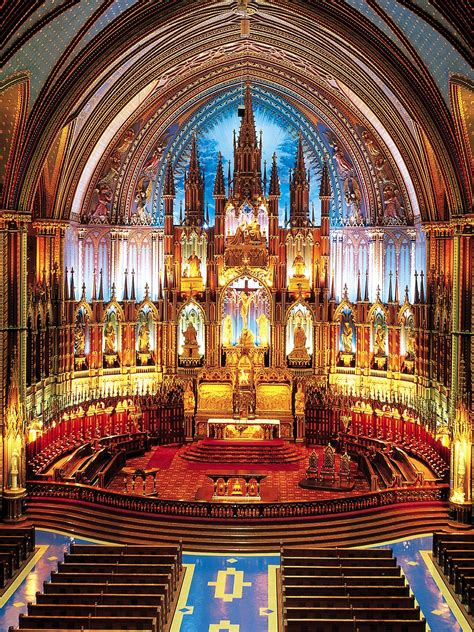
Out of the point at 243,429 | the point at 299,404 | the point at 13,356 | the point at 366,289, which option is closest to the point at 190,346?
the point at 243,429

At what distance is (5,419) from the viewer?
26.6 m

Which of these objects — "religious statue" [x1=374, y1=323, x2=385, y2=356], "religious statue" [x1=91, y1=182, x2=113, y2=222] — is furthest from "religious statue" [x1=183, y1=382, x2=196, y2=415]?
"religious statue" [x1=91, y1=182, x2=113, y2=222]

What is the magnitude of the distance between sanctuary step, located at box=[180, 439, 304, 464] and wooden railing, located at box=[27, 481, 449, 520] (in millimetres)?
7310

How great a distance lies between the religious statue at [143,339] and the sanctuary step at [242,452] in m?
5.23

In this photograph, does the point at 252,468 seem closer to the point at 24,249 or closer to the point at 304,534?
the point at 304,534

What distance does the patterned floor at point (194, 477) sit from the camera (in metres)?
29.0

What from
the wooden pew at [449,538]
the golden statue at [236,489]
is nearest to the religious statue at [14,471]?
the golden statue at [236,489]

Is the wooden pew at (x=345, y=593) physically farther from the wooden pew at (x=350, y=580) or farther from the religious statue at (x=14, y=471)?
the religious statue at (x=14, y=471)

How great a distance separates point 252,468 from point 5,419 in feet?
32.4

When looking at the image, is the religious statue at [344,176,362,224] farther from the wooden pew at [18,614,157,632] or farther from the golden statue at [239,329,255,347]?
the wooden pew at [18,614,157,632]

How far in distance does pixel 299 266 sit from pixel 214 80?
28.2ft

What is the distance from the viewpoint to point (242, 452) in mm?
34344

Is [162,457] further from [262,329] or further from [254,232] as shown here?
[254,232]

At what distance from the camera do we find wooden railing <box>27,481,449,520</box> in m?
26.0
